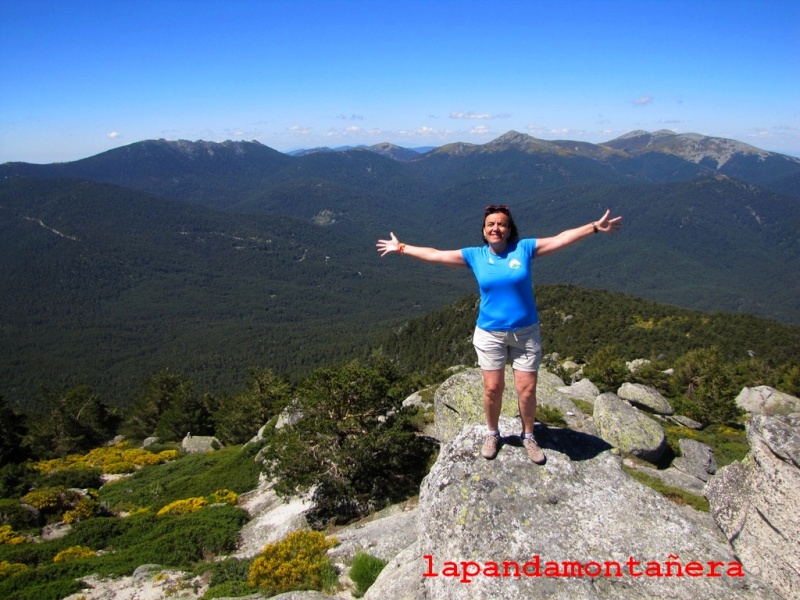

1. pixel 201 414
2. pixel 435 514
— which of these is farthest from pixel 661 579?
pixel 201 414

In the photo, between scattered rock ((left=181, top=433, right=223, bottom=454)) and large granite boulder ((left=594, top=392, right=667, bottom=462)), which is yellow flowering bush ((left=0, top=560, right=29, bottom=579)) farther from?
scattered rock ((left=181, top=433, right=223, bottom=454))

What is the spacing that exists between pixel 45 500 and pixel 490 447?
3231cm

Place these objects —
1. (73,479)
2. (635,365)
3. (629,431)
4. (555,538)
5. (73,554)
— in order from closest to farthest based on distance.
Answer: (555,538) < (629,431) < (73,554) < (73,479) < (635,365)

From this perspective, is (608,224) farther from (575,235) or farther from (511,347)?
(511,347)

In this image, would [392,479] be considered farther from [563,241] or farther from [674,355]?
[674,355]

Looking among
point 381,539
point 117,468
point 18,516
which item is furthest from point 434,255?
point 117,468

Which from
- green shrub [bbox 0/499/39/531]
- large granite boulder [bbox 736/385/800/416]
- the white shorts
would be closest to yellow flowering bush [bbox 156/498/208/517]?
green shrub [bbox 0/499/39/531]

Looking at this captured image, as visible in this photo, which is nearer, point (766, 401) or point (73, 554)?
point (73, 554)

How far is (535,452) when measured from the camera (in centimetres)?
834

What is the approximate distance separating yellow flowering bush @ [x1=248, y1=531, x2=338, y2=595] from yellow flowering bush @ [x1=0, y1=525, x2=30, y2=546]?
21.6 metres

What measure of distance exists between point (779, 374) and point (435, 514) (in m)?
64.0

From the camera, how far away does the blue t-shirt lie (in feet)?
25.6

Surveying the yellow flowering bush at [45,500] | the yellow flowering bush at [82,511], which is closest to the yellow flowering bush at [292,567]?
the yellow flowering bush at [82,511]

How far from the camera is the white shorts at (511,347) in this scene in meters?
7.96
